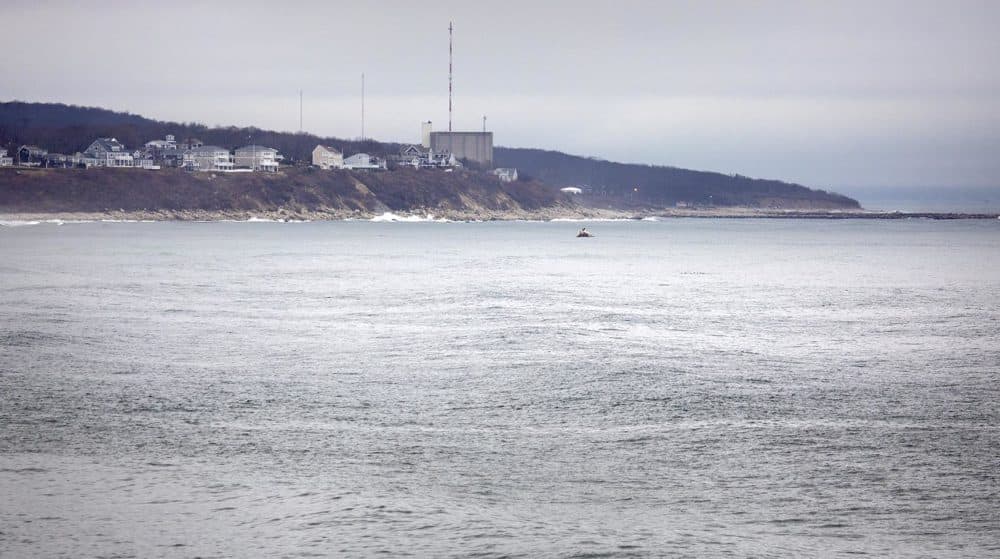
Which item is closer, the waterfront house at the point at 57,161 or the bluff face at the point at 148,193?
the bluff face at the point at 148,193

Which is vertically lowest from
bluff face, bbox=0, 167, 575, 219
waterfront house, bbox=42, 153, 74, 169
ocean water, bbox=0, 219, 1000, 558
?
ocean water, bbox=0, 219, 1000, 558

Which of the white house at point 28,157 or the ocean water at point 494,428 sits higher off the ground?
the white house at point 28,157

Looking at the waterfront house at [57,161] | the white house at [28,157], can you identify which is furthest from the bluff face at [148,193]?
the white house at [28,157]

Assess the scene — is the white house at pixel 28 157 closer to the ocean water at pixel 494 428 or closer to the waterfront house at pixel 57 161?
the waterfront house at pixel 57 161

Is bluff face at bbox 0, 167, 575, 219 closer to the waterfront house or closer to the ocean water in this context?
the waterfront house

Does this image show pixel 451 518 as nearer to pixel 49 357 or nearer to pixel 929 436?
pixel 929 436

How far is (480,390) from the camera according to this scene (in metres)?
22.8

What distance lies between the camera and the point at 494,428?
749 inches

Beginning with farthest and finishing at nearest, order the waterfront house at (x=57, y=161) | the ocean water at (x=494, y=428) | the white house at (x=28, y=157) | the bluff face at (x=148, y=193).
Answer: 1. the white house at (x=28, y=157)
2. the waterfront house at (x=57, y=161)
3. the bluff face at (x=148, y=193)
4. the ocean water at (x=494, y=428)

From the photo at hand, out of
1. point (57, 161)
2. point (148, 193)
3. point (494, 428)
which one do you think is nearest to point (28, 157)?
point (57, 161)

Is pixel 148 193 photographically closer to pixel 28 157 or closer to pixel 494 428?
pixel 28 157

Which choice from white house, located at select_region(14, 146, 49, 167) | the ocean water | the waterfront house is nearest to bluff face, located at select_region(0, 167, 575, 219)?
the waterfront house

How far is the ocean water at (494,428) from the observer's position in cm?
1303

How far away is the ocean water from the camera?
13031 millimetres
